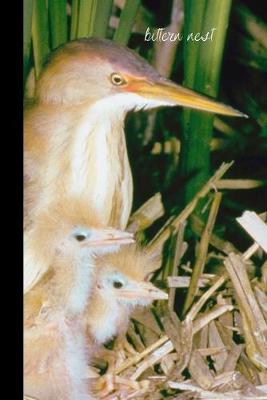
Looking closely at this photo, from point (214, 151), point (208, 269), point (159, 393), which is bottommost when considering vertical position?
point (159, 393)

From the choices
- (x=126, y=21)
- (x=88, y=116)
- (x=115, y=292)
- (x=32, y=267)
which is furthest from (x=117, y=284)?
(x=126, y=21)

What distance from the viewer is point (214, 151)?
151 cm

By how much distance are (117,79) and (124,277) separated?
0.25 metres

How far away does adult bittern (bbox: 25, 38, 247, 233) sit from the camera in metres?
1.26

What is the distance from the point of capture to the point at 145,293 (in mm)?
1310

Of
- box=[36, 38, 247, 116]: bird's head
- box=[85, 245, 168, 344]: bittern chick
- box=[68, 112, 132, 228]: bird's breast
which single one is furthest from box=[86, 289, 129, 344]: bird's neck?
box=[36, 38, 247, 116]: bird's head

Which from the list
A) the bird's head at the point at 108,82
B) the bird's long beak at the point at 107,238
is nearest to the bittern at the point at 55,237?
the bird's long beak at the point at 107,238

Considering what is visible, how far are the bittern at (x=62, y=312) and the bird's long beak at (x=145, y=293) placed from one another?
0.18 ft

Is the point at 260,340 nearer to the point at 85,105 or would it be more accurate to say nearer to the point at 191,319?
the point at 191,319

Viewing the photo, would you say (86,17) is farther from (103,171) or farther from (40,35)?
(103,171)

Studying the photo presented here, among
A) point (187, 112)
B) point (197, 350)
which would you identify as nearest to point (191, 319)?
point (197, 350)

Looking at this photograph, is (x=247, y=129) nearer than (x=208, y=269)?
No

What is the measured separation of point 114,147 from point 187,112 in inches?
4.6

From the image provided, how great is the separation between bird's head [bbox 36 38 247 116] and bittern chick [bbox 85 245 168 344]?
189mm
